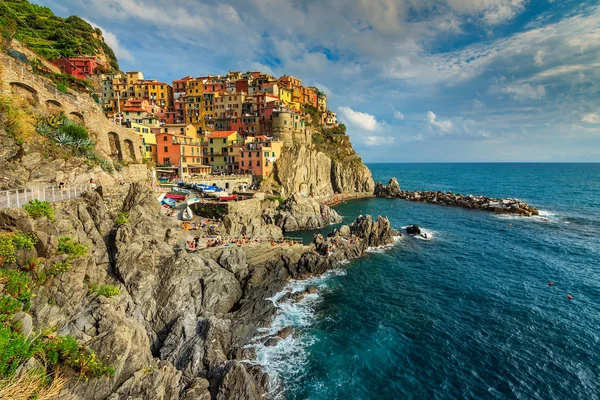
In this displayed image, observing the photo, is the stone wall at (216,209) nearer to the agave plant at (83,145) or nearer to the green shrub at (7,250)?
the agave plant at (83,145)

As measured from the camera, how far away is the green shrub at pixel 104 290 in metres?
18.5

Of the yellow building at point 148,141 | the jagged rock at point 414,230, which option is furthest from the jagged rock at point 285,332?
the yellow building at point 148,141

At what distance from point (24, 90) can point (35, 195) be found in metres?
17.2

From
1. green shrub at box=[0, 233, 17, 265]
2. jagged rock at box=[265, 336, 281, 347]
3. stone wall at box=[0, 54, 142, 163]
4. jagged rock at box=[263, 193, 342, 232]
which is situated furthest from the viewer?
jagged rock at box=[263, 193, 342, 232]

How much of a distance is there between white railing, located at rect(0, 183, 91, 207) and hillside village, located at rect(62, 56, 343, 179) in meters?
30.1

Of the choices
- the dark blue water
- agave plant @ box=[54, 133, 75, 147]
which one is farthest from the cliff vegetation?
the dark blue water

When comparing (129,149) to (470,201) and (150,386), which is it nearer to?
(150,386)

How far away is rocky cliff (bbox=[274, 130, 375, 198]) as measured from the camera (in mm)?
70875

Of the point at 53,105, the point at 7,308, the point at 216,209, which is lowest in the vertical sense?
the point at 216,209

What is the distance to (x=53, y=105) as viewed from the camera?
3306 cm

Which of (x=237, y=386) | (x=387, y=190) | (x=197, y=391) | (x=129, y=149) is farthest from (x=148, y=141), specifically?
(x=387, y=190)

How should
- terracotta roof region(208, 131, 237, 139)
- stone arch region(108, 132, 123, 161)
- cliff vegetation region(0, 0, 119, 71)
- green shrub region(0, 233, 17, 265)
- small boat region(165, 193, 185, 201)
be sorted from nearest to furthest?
green shrub region(0, 233, 17, 265), small boat region(165, 193, 185, 201), stone arch region(108, 132, 123, 161), terracotta roof region(208, 131, 237, 139), cliff vegetation region(0, 0, 119, 71)

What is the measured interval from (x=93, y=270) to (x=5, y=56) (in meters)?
25.3

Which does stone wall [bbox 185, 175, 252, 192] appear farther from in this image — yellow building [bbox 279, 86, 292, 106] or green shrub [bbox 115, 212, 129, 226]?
yellow building [bbox 279, 86, 292, 106]
